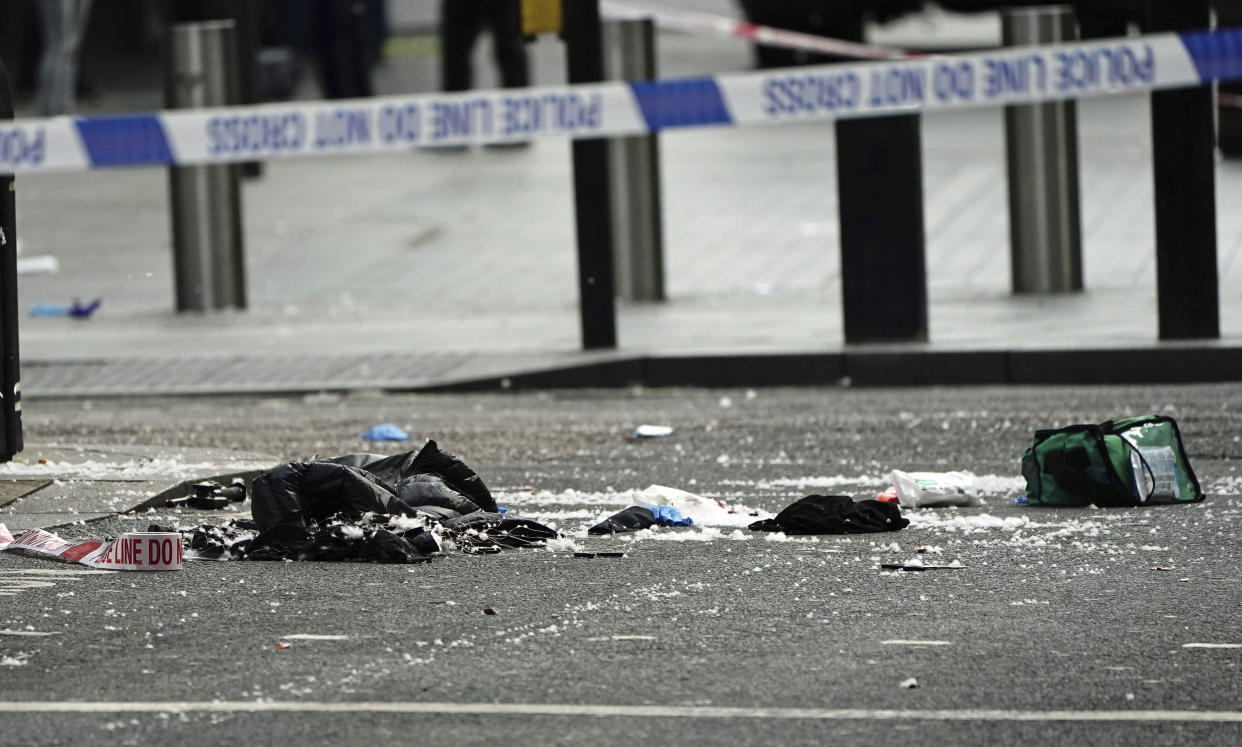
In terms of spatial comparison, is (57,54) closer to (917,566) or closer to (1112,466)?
(1112,466)

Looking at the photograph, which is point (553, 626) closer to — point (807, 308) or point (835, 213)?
point (807, 308)

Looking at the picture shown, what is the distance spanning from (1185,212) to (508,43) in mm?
8199

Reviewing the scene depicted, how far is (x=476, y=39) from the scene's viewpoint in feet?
61.6

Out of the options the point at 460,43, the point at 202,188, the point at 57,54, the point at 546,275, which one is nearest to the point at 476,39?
the point at 460,43

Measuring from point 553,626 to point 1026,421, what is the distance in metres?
4.35

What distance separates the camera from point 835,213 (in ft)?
51.8

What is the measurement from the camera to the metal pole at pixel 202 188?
14.1 m

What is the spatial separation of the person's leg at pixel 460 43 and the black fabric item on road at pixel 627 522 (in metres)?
11.6

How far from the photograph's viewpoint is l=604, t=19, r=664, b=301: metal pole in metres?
14.0

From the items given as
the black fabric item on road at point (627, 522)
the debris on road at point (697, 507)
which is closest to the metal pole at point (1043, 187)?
the debris on road at point (697, 507)

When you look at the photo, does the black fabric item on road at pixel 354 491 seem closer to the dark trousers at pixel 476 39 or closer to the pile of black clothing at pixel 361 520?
the pile of black clothing at pixel 361 520

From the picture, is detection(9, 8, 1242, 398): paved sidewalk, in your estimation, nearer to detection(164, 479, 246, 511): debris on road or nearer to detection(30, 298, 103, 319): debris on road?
detection(30, 298, 103, 319): debris on road

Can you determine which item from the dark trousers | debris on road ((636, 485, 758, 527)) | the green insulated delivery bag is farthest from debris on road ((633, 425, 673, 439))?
the dark trousers

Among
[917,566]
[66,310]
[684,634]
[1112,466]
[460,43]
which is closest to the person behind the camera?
[684,634]
